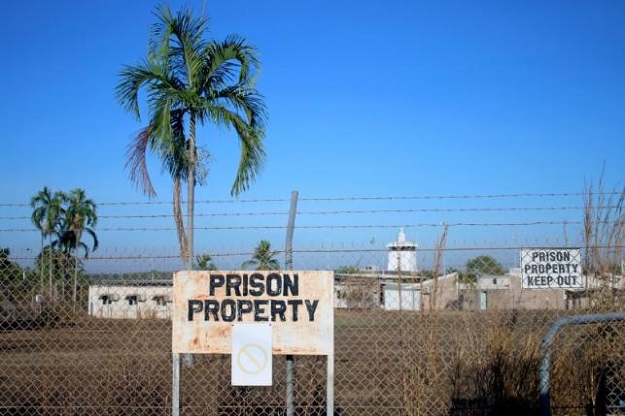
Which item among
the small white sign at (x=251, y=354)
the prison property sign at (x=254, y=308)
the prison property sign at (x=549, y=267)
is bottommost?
the small white sign at (x=251, y=354)

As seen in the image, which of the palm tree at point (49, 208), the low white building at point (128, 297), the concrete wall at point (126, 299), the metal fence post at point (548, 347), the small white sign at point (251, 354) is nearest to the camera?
the metal fence post at point (548, 347)

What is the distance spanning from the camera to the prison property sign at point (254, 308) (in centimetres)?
473

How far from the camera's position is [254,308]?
482cm

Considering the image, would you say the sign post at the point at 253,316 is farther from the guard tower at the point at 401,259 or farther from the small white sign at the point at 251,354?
the guard tower at the point at 401,259

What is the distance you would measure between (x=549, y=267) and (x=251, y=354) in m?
2.66

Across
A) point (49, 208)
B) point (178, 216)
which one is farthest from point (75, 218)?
point (178, 216)

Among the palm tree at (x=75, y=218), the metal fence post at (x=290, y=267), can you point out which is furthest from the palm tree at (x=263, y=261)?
the palm tree at (x=75, y=218)

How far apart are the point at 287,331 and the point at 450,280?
1796mm

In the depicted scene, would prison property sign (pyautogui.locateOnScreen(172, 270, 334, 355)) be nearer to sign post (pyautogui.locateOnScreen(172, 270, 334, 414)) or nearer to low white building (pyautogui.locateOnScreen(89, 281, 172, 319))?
sign post (pyautogui.locateOnScreen(172, 270, 334, 414))

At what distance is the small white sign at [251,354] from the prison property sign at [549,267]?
2277 millimetres

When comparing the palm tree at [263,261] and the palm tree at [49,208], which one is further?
the palm tree at [49,208]

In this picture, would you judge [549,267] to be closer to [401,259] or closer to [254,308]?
[401,259]

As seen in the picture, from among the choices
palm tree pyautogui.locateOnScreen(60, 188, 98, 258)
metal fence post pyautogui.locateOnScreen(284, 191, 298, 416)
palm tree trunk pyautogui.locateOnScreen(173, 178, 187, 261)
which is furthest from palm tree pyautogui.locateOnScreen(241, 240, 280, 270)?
palm tree pyautogui.locateOnScreen(60, 188, 98, 258)

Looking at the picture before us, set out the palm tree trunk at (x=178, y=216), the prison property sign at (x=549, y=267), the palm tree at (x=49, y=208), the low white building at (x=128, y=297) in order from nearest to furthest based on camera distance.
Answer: the prison property sign at (x=549, y=267)
the low white building at (x=128, y=297)
the palm tree trunk at (x=178, y=216)
the palm tree at (x=49, y=208)
